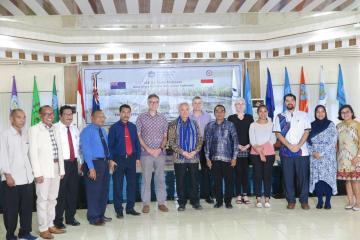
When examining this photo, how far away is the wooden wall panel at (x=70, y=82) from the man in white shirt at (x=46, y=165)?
4.39m

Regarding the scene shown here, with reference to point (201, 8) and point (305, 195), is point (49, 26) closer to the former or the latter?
point (201, 8)

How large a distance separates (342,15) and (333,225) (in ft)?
13.0

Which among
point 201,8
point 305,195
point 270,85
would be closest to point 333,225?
point 305,195

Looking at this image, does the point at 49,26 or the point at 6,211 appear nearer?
the point at 6,211

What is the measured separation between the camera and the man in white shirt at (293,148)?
6031mm

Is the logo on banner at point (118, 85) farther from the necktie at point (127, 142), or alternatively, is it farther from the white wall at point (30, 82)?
the necktie at point (127, 142)

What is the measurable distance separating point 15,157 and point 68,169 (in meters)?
0.84

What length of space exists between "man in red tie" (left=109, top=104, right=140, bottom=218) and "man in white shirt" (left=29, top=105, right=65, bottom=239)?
953mm

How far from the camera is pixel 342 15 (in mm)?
7609

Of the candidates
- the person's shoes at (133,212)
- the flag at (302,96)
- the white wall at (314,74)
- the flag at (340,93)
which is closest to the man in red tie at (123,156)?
the person's shoes at (133,212)

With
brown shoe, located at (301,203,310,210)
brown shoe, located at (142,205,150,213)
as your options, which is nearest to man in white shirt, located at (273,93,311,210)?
brown shoe, located at (301,203,310,210)

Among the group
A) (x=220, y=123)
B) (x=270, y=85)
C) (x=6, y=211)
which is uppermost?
(x=270, y=85)

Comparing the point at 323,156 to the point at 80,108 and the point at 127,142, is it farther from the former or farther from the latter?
the point at 80,108

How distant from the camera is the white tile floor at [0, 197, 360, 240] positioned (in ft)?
16.0
